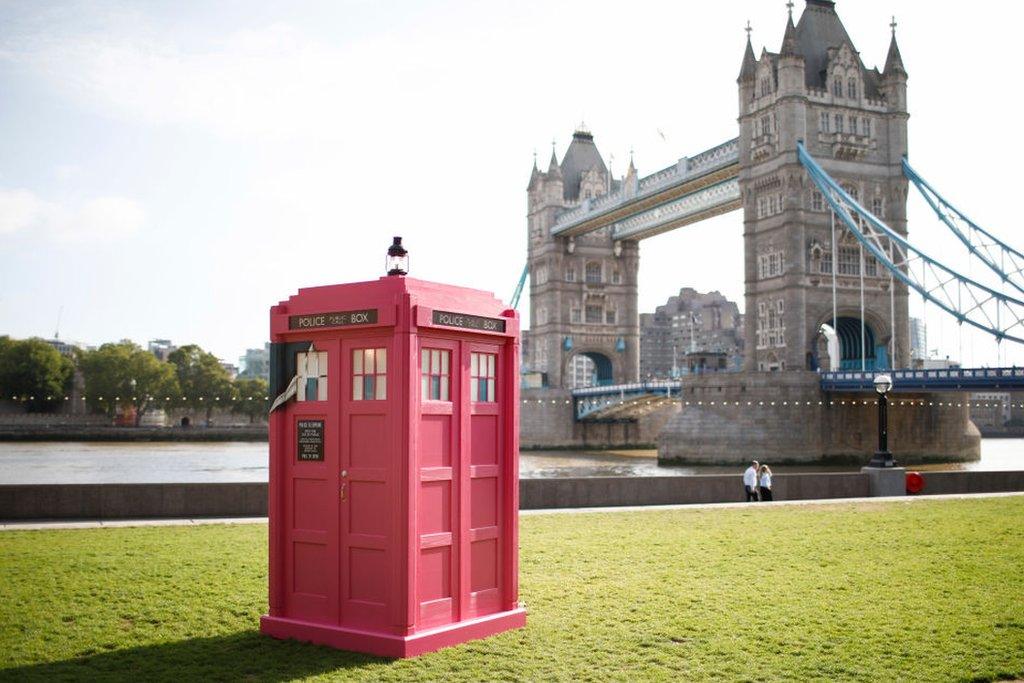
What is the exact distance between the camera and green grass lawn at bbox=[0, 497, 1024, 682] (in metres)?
7.52

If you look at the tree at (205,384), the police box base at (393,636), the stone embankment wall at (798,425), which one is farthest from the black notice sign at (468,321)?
the tree at (205,384)

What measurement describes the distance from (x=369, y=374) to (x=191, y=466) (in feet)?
158

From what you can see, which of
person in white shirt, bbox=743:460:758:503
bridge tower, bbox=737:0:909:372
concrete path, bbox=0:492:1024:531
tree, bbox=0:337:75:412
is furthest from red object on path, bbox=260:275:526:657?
tree, bbox=0:337:75:412

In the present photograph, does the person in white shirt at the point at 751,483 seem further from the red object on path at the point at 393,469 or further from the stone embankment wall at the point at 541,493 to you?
the red object on path at the point at 393,469

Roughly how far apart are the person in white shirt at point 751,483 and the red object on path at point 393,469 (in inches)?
492

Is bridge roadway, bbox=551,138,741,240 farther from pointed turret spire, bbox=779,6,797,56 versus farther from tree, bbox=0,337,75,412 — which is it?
tree, bbox=0,337,75,412

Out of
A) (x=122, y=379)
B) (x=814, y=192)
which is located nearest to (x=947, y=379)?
(x=814, y=192)

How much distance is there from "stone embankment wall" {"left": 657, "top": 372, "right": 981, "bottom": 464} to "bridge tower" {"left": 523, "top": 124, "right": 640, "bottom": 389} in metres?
31.6

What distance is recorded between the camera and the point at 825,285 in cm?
5747

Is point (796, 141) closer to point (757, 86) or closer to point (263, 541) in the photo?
point (757, 86)

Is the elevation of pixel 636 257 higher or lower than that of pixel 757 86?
lower

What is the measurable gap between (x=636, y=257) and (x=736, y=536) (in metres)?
76.6

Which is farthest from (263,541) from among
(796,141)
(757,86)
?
(757,86)

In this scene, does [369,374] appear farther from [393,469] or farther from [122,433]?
[122,433]
